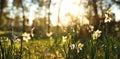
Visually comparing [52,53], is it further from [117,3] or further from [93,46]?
[117,3]

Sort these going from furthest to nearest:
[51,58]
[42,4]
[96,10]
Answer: [42,4] → [96,10] → [51,58]

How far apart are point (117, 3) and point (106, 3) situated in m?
0.89

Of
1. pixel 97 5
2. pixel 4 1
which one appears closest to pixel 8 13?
pixel 4 1

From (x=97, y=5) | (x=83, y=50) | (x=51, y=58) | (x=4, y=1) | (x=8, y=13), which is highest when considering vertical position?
(x=83, y=50)

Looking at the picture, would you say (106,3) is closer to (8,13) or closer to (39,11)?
(39,11)

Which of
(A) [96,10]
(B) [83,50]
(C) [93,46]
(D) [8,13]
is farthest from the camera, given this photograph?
(D) [8,13]

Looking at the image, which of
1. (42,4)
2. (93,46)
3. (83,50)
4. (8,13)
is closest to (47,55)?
(83,50)

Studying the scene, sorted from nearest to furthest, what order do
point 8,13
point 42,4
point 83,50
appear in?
point 83,50, point 42,4, point 8,13

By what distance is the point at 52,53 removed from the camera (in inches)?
285

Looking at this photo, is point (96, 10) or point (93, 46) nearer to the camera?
point (93, 46)

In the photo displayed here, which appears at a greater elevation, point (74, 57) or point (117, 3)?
point (74, 57)

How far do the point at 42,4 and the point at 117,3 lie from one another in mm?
14982

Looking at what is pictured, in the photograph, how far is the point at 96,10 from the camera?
21344 millimetres

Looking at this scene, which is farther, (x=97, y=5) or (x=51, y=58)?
(x=97, y=5)
